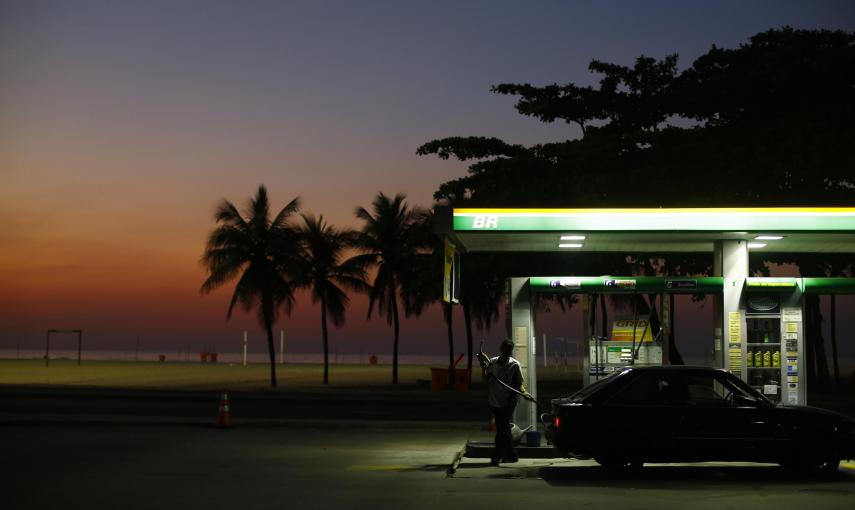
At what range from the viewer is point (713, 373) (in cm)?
1466

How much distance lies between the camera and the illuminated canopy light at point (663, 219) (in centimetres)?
1753

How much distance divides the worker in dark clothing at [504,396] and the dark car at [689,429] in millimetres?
1500

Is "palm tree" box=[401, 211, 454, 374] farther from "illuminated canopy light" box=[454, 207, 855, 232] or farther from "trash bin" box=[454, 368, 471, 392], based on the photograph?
"illuminated canopy light" box=[454, 207, 855, 232]

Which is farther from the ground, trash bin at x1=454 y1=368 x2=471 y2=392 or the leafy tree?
the leafy tree

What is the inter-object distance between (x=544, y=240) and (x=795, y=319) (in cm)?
460

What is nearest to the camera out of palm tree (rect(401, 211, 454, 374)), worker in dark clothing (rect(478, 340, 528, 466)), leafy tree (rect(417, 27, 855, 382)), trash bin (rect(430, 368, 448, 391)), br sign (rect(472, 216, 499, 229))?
worker in dark clothing (rect(478, 340, 528, 466))

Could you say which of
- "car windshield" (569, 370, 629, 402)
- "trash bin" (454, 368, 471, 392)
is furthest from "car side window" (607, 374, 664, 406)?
"trash bin" (454, 368, 471, 392)

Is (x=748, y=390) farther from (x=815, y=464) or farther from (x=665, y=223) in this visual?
(x=665, y=223)

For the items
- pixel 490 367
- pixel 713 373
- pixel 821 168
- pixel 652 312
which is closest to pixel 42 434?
pixel 490 367

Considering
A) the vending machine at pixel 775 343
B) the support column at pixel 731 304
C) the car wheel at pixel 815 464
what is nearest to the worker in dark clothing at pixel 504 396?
the car wheel at pixel 815 464

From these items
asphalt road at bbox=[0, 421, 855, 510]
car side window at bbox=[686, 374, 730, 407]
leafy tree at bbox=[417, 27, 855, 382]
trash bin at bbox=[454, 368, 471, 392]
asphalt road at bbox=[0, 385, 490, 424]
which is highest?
leafy tree at bbox=[417, 27, 855, 382]

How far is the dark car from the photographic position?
14375 mm

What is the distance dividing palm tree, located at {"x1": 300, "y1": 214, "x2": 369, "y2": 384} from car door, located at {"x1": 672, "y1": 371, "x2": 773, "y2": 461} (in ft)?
121

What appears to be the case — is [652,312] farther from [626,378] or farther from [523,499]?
[523,499]
